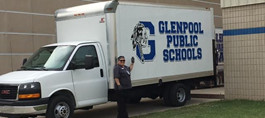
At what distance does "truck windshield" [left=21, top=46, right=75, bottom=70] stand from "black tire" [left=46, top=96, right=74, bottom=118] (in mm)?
754

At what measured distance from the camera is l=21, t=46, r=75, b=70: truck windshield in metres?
9.19

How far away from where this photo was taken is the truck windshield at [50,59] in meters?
9.19

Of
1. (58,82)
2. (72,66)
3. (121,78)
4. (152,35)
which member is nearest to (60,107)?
(58,82)

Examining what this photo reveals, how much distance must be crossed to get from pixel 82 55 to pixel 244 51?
5313mm

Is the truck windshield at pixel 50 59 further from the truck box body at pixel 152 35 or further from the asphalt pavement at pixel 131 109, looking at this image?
the asphalt pavement at pixel 131 109

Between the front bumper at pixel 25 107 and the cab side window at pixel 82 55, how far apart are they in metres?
1.27

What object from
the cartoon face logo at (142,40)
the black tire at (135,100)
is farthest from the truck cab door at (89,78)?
the black tire at (135,100)

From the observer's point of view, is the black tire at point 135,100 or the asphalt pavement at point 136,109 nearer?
the asphalt pavement at point 136,109

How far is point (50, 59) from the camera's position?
9.43 m

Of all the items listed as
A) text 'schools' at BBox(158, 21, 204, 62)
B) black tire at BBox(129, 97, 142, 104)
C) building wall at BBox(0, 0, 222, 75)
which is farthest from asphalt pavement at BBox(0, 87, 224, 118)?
building wall at BBox(0, 0, 222, 75)

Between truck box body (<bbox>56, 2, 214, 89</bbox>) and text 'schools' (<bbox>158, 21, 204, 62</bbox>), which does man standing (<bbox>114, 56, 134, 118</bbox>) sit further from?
text 'schools' (<bbox>158, 21, 204, 62</bbox>)

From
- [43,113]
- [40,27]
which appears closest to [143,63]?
[43,113]

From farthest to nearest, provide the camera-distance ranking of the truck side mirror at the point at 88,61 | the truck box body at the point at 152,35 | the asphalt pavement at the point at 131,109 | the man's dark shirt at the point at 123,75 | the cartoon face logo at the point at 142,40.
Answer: the asphalt pavement at the point at 131,109 < the cartoon face logo at the point at 142,40 < the truck box body at the point at 152,35 < the truck side mirror at the point at 88,61 < the man's dark shirt at the point at 123,75

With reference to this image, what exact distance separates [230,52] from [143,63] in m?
3.41
